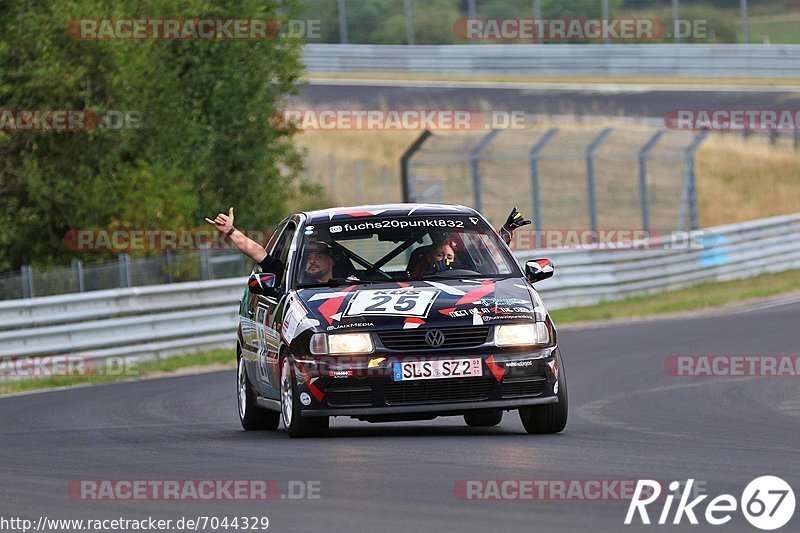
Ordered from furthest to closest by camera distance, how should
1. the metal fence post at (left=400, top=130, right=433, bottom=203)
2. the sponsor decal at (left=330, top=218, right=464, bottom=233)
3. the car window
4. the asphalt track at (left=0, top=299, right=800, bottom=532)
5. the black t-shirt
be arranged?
1. the metal fence post at (left=400, top=130, right=433, bottom=203)
2. the black t-shirt
3. the car window
4. the sponsor decal at (left=330, top=218, right=464, bottom=233)
5. the asphalt track at (left=0, top=299, right=800, bottom=532)

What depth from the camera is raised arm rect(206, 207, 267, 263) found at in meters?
11.1

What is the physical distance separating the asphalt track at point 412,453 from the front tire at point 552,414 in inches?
3.7

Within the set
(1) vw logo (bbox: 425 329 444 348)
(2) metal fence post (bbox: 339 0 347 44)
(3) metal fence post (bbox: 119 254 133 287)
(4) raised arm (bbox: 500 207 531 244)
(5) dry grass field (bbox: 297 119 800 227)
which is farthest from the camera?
(2) metal fence post (bbox: 339 0 347 44)

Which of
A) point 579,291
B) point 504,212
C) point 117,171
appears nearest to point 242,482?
point 117,171

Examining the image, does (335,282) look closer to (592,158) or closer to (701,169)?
(592,158)

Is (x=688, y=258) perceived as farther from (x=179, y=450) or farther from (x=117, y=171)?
(x=179, y=450)

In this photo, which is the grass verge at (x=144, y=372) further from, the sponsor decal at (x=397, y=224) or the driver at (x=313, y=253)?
the sponsor decal at (x=397, y=224)

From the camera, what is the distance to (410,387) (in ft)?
32.9

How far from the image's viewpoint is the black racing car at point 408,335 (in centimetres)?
1002

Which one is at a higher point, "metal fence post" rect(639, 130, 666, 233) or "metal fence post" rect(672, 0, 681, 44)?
"metal fence post" rect(672, 0, 681, 44)

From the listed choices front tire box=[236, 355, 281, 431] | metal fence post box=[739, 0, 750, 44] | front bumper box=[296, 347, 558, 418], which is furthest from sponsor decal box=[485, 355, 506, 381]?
metal fence post box=[739, 0, 750, 44]

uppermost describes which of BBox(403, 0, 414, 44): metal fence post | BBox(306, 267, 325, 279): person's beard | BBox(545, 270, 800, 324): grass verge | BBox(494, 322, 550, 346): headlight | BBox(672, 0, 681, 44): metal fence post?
BBox(403, 0, 414, 44): metal fence post

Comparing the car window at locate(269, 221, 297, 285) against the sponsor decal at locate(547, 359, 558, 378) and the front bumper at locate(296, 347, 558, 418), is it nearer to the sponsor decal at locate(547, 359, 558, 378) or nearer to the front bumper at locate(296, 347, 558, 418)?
the front bumper at locate(296, 347, 558, 418)

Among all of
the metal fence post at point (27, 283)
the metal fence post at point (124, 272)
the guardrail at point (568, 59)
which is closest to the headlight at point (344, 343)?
the metal fence post at point (27, 283)
